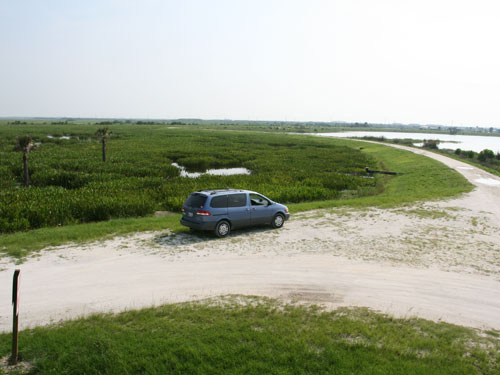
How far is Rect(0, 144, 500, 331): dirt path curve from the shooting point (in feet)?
30.3

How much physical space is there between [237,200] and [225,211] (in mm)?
945

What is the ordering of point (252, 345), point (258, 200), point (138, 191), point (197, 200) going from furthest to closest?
1. point (138, 191)
2. point (258, 200)
3. point (197, 200)
4. point (252, 345)

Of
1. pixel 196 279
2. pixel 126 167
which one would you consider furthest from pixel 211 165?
pixel 196 279

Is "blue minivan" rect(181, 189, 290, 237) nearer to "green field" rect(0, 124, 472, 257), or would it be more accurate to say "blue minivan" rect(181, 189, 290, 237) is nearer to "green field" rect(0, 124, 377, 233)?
"green field" rect(0, 124, 472, 257)

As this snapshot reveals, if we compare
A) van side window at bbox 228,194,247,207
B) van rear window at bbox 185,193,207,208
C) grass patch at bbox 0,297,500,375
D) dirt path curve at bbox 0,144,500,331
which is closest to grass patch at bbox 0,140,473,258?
dirt path curve at bbox 0,144,500,331

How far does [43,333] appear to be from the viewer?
7.55 meters

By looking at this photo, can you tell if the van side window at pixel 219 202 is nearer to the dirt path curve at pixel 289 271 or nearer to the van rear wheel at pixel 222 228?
the van rear wheel at pixel 222 228

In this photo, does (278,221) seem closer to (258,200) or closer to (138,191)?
(258,200)

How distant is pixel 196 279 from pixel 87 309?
10.4 ft

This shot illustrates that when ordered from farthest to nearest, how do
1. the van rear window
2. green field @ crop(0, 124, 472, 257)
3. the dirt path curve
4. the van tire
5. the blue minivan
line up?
the van tire, green field @ crop(0, 124, 472, 257), the van rear window, the blue minivan, the dirt path curve

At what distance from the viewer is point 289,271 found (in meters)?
11.6

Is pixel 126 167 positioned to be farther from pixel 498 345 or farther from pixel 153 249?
pixel 498 345

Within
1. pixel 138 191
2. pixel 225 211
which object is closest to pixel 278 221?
pixel 225 211

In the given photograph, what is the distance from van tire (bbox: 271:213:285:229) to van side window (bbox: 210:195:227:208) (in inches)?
116
